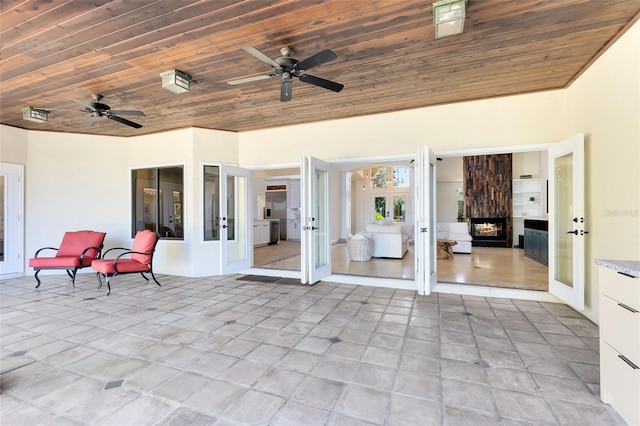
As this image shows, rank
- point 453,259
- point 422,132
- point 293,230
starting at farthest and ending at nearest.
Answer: point 293,230 → point 453,259 → point 422,132

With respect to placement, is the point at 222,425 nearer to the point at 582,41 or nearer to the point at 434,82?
the point at 434,82

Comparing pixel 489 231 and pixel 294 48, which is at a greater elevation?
pixel 294 48

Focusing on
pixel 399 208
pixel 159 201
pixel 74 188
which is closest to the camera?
pixel 74 188

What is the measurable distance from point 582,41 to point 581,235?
194 cm

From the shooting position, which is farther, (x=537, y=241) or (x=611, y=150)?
(x=537, y=241)

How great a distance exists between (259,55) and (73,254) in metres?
5.13

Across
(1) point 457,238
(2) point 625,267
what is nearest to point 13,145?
(2) point 625,267

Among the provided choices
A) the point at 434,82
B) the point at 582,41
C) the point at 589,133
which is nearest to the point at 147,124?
the point at 434,82

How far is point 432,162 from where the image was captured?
4.36 m

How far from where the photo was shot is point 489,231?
9.16 metres

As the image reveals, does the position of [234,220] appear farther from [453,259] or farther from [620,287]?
[620,287]

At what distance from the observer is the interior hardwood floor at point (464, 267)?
4664 mm

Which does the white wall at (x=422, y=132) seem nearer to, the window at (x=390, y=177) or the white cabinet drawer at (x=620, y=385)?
the white cabinet drawer at (x=620, y=385)

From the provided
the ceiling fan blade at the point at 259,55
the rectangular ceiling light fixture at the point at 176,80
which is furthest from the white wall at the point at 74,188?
the ceiling fan blade at the point at 259,55
